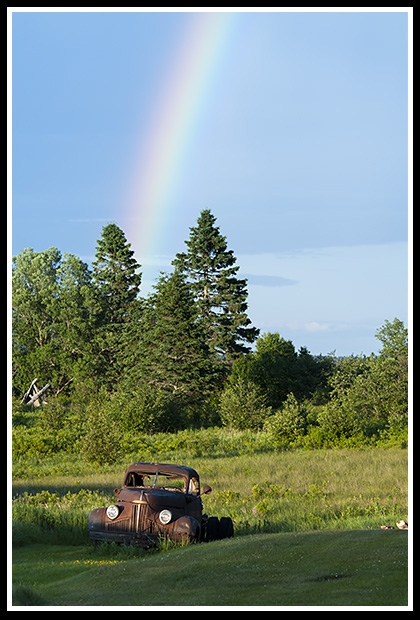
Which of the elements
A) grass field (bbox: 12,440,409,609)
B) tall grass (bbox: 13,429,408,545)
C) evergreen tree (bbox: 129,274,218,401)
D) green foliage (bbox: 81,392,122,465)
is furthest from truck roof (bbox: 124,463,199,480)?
evergreen tree (bbox: 129,274,218,401)

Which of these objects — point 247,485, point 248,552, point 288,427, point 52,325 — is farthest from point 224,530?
point 52,325

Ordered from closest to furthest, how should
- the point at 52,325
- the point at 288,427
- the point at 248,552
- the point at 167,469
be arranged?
the point at 248,552, the point at 167,469, the point at 288,427, the point at 52,325

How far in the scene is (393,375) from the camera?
3922 centimetres

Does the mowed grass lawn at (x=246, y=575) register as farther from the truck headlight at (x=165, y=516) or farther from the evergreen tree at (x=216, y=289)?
the evergreen tree at (x=216, y=289)

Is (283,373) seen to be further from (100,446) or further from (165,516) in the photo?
(165,516)

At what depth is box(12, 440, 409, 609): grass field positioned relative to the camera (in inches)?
279

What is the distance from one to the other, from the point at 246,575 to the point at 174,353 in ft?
138

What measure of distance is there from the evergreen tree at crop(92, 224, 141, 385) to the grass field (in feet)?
106

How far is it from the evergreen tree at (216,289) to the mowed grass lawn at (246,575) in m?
45.6

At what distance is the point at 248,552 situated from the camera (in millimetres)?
9820

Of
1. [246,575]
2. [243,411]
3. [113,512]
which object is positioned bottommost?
[243,411]
